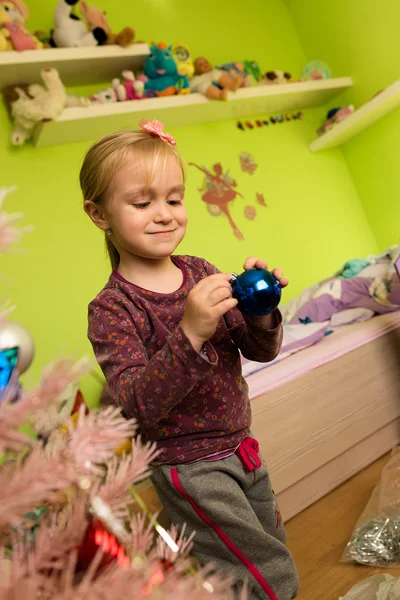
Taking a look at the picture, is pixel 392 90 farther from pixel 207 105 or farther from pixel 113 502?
pixel 113 502

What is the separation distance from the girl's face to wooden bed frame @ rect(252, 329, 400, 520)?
65 centimetres

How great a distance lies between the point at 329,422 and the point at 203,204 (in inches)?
50.8

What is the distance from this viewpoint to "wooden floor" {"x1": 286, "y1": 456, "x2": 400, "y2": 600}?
3.41ft

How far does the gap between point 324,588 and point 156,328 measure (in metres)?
0.68

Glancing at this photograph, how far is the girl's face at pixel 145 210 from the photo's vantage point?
772 millimetres

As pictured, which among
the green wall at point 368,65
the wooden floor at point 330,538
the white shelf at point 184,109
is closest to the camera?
the wooden floor at point 330,538

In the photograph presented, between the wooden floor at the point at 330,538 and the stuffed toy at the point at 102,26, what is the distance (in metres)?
1.73

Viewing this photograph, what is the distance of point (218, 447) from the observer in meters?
0.76

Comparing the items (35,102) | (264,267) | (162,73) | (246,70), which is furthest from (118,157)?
(246,70)

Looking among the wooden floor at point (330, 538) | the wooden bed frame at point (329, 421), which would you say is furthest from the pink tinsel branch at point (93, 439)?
the wooden bed frame at point (329, 421)

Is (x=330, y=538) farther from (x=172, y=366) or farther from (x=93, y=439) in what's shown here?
(x=93, y=439)

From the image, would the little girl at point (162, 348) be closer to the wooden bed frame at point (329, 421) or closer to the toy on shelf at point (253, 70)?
the wooden bed frame at point (329, 421)

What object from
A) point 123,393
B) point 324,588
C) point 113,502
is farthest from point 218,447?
point 324,588

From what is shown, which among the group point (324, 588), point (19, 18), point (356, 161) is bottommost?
point (324, 588)
